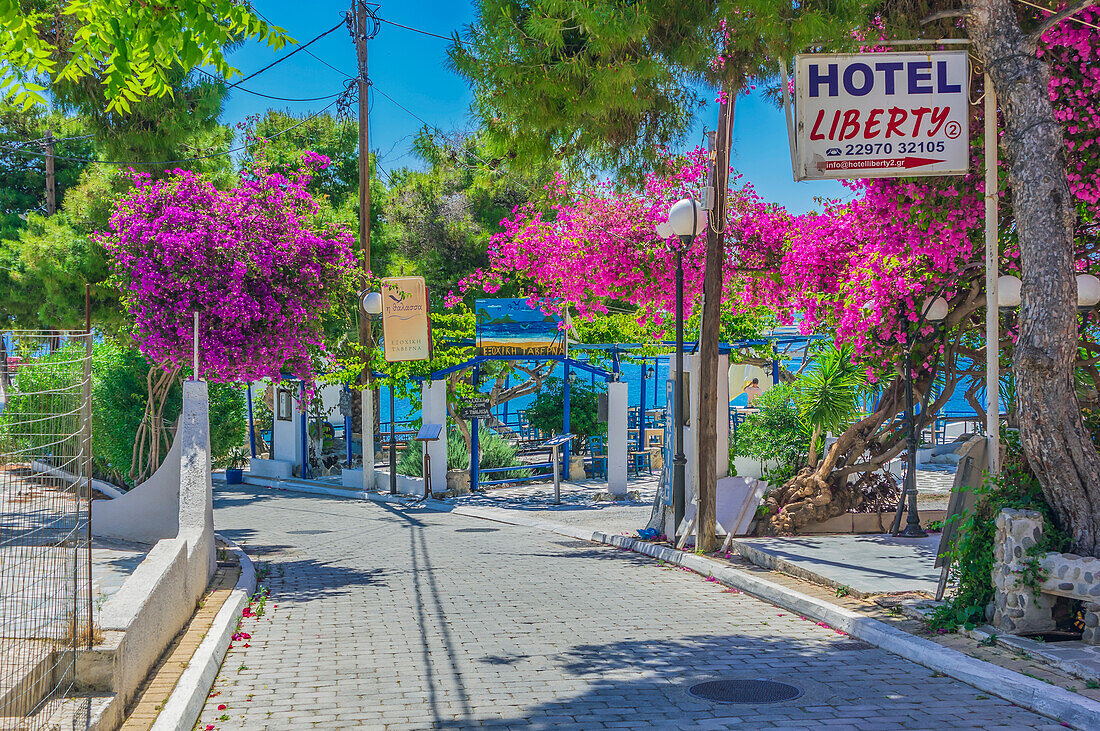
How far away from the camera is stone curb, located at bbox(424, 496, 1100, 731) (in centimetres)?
518

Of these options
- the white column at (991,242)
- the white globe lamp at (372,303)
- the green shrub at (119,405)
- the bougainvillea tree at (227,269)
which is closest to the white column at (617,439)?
the white globe lamp at (372,303)

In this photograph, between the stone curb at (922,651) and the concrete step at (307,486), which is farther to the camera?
the concrete step at (307,486)

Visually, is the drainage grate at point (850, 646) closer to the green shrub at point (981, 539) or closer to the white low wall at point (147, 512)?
the green shrub at point (981, 539)

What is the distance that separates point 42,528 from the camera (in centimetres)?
441

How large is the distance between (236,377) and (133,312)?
151 centimetres

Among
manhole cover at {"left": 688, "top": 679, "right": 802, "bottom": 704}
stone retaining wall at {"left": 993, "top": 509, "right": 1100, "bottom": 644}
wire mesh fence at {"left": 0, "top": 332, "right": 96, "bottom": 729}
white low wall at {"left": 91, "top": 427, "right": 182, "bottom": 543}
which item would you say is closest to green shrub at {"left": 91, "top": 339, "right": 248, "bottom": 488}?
white low wall at {"left": 91, "top": 427, "right": 182, "bottom": 543}

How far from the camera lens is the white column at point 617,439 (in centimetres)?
1892

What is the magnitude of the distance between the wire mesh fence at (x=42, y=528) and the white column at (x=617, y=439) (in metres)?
14.3

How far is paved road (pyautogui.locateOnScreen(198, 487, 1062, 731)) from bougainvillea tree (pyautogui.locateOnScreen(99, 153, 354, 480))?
290 cm

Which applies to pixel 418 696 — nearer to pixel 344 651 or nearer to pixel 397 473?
pixel 344 651

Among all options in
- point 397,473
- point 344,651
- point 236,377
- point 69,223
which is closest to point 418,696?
point 344,651

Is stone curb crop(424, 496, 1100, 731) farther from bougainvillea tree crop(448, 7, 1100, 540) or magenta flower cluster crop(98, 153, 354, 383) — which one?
magenta flower cluster crop(98, 153, 354, 383)

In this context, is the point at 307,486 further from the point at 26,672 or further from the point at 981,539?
the point at 26,672

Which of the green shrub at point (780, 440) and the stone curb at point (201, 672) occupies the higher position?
the green shrub at point (780, 440)
